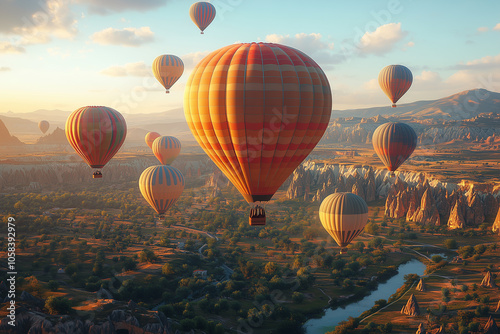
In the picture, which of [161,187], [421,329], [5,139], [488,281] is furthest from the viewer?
[5,139]

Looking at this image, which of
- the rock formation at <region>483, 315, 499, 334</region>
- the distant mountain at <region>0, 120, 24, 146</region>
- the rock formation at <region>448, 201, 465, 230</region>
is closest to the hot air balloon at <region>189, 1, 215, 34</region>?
the rock formation at <region>448, 201, 465, 230</region>

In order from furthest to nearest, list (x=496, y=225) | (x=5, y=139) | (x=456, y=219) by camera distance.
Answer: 1. (x=5, y=139)
2. (x=456, y=219)
3. (x=496, y=225)

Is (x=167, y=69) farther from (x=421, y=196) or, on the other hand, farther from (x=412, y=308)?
(x=412, y=308)

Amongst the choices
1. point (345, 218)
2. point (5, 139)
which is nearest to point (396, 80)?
point (345, 218)

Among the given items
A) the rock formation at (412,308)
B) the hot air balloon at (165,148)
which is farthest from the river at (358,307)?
the hot air balloon at (165,148)

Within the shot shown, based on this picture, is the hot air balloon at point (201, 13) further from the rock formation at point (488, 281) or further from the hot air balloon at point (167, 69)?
the rock formation at point (488, 281)

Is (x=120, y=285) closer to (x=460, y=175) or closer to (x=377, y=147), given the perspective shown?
(x=377, y=147)

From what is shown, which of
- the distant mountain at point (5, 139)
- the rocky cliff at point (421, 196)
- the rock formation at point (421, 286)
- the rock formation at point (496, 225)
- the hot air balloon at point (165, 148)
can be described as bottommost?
the rock formation at point (421, 286)
